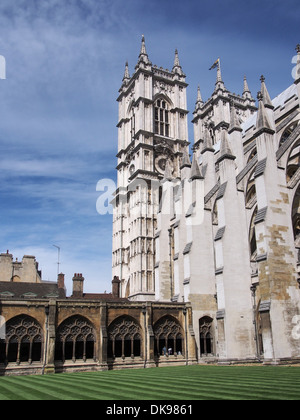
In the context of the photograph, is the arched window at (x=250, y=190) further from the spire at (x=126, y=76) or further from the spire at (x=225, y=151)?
the spire at (x=126, y=76)

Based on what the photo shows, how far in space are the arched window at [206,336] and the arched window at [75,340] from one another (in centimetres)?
817

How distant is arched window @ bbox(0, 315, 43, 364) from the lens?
22.8 m

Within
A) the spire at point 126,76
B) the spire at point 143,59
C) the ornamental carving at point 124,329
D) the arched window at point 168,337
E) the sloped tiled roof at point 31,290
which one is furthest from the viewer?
the spire at point 126,76

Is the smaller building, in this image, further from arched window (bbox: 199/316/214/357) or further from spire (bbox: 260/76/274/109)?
spire (bbox: 260/76/274/109)

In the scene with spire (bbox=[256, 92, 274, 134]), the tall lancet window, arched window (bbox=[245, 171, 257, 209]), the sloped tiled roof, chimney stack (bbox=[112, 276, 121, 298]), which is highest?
the tall lancet window

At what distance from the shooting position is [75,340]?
79.4ft

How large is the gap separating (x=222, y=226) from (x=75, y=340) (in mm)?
12091

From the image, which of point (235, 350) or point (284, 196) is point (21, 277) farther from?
point (284, 196)

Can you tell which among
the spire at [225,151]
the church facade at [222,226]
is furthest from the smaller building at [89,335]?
the spire at [225,151]

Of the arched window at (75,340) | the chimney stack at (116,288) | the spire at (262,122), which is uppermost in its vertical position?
the spire at (262,122)

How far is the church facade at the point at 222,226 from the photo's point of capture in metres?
21.9

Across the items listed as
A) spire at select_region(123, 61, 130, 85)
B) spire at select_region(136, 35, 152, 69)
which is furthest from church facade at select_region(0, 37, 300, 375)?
spire at select_region(123, 61, 130, 85)

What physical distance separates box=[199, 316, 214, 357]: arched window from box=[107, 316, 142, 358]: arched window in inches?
196
